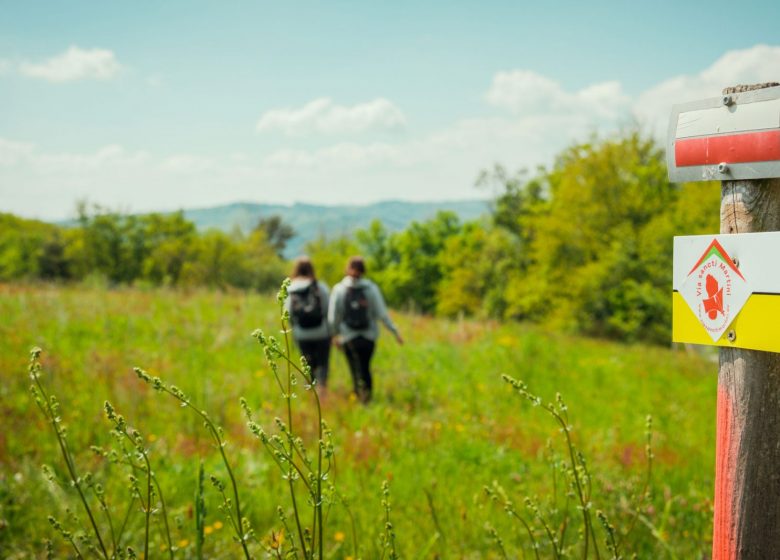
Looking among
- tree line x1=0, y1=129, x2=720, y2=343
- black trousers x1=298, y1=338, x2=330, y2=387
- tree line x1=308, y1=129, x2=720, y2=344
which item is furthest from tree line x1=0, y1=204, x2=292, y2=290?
black trousers x1=298, y1=338, x2=330, y2=387

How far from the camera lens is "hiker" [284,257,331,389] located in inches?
271

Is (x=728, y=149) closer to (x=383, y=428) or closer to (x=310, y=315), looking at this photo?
(x=383, y=428)

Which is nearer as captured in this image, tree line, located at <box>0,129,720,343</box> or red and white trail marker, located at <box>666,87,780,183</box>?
red and white trail marker, located at <box>666,87,780,183</box>

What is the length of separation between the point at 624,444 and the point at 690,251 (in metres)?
4.48

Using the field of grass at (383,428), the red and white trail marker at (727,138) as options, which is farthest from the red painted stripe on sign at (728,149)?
the field of grass at (383,428)

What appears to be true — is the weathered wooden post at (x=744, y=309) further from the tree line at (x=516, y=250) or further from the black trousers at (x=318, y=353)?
the tree line at (x=516, y=250)

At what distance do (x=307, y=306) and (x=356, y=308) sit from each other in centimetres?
59

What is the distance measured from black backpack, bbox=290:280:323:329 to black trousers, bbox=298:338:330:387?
25cm

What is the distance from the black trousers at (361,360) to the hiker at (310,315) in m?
0.31

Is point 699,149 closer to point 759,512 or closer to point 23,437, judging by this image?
point 759,512

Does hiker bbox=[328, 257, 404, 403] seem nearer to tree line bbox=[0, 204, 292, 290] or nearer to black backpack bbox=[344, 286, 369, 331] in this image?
black backpack bbox=[344, 286, 369, 331]

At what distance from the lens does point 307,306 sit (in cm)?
687

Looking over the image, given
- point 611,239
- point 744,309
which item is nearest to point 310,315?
point 744,309

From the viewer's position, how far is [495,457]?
17.0 feet
